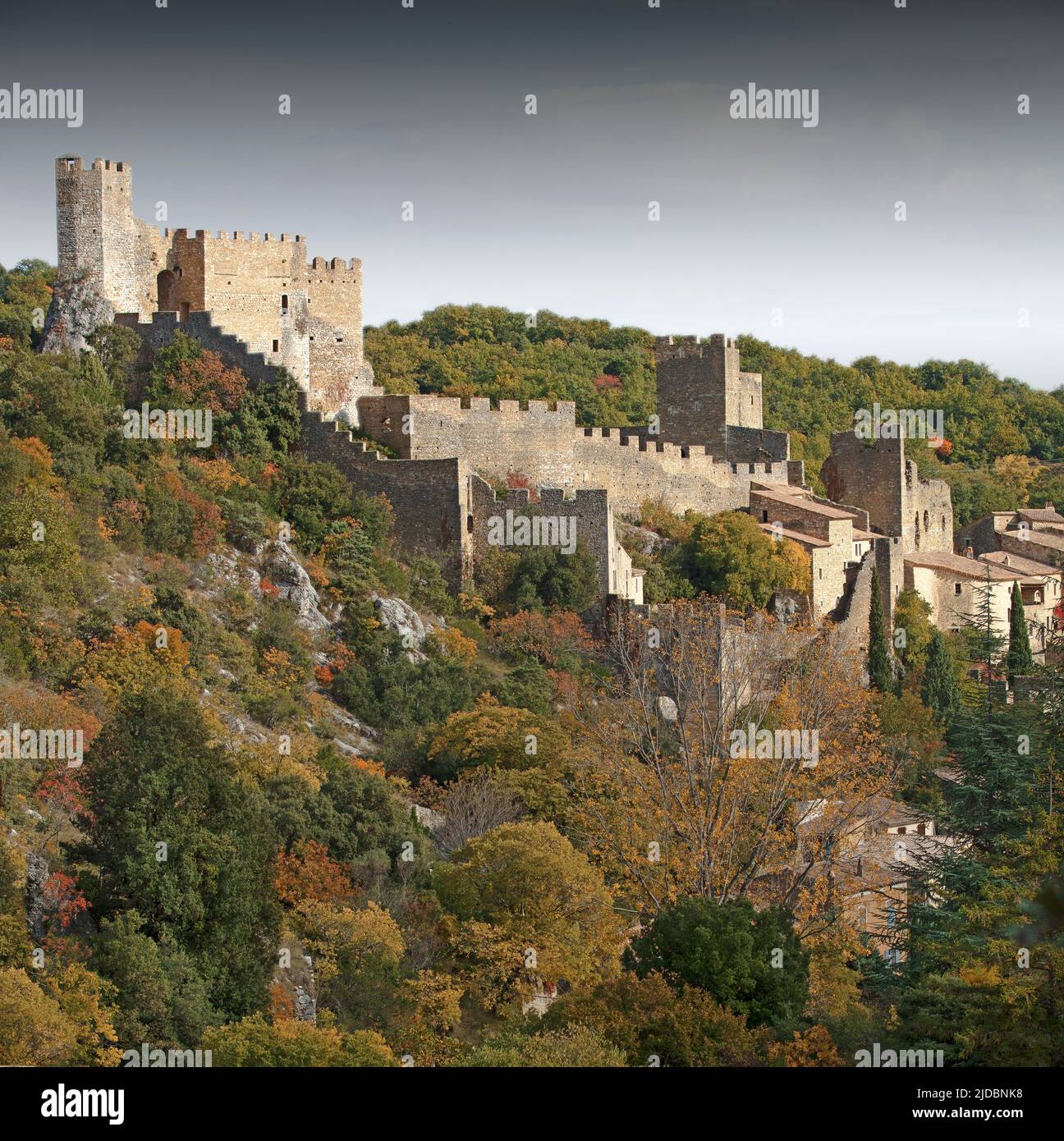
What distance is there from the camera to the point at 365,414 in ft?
112

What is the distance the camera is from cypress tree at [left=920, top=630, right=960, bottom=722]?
37.6 m

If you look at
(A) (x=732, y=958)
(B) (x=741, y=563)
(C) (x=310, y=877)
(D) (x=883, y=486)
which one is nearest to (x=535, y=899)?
(C) (x=310, y=877)

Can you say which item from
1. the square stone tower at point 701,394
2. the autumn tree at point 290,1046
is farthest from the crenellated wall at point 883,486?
the autumn tree at point 290,1046

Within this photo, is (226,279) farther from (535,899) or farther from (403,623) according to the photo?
(535,899)

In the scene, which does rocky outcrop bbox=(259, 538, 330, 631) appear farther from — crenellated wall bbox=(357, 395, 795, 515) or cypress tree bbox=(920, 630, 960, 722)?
cypress tree bbox=(920, 630, 960, 722)

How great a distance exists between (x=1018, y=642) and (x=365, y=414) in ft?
51.7

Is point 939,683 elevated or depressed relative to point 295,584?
depressed

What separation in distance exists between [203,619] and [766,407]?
39.0 m

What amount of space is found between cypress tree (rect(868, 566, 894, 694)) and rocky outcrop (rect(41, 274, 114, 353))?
689 inches

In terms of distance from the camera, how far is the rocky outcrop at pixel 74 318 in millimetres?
31594

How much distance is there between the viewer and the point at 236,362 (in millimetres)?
32375

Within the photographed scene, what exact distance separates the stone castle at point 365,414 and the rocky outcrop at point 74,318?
4 cm

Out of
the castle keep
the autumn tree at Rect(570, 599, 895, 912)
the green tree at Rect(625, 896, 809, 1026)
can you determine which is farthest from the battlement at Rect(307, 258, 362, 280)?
the green tree at Rect(625, 896, 809, 1026)
